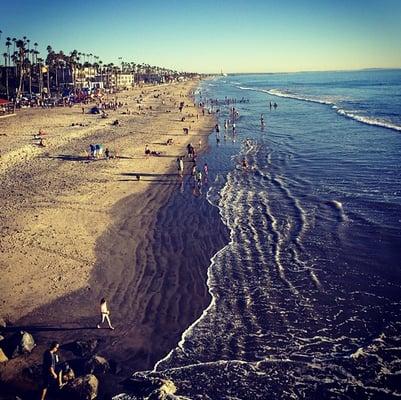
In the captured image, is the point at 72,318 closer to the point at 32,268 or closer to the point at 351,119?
the point at 32,268

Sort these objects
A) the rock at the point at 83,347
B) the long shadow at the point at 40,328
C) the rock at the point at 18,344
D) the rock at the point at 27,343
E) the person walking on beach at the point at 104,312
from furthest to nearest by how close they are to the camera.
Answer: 1. the person walking on beach at the point at 104,312
2. the long shadow at the point at 40,328
3. the rock at the point at 83,347
4. the rock at the point at 27,343
5. the rock at the point at 18,344

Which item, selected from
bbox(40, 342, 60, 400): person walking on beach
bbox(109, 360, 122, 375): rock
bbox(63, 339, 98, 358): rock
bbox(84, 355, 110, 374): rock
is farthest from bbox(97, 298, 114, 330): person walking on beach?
bbox(40, 342, 60, 400): person walking on beach

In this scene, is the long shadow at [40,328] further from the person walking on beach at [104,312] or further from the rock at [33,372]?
the rock at [33,372]

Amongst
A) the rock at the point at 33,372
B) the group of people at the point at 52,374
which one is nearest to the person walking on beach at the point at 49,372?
the group of people at the point at 52,374

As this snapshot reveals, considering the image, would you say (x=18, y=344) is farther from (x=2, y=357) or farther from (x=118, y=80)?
(x=118, y=80)

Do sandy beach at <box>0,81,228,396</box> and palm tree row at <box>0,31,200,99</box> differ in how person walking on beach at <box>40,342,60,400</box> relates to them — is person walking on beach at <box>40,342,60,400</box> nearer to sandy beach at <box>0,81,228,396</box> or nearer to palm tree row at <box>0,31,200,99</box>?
sandy beach at <box>0,81,228,396</box>

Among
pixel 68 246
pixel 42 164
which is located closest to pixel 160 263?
pixel 68 246
